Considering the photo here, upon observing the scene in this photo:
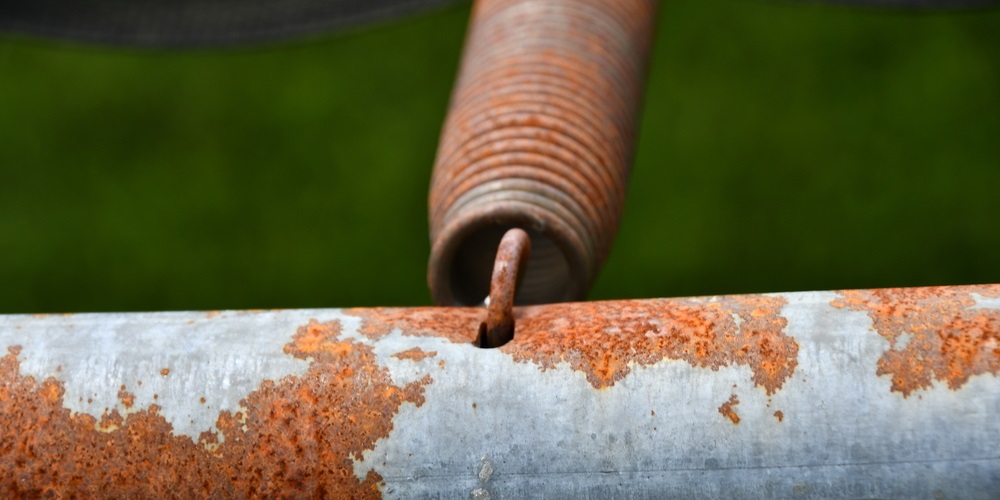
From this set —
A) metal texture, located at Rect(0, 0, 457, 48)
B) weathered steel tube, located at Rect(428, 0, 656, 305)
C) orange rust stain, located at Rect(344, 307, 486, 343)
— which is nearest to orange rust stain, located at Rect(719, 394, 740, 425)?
orange rust stain, located at Rect(344, 307, 486, 343)

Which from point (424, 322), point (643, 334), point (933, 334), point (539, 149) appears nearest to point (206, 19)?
point (539, 149)

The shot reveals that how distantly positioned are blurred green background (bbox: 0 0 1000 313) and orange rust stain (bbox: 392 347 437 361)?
2006 mm

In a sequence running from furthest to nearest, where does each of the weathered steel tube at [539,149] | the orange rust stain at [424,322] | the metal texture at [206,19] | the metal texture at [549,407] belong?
the metal texture at [206,19] → the weathered steel tube at [539,149] → the orange rust stain at [424,322] → the metal texture at [549,407]

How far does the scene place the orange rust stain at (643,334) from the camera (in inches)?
33.2

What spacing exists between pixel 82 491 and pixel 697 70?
2625mm

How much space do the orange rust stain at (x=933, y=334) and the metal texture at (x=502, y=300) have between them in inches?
10.4

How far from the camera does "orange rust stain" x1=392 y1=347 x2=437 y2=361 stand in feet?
2.87

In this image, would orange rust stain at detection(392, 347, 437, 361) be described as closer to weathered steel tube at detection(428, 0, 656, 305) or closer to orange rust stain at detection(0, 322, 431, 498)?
orange rust stain at detection(0, 322, 431, 498)

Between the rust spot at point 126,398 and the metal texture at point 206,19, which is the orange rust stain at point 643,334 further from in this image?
the metal texture at point 206,19

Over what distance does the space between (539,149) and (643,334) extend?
16.5 inches

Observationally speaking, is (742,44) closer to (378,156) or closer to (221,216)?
(378,156)

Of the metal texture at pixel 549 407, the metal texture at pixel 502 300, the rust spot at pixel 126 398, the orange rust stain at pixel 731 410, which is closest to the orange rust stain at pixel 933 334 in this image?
the metal texture at pixel 549 407

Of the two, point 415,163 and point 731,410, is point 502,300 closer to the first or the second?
point 731,410

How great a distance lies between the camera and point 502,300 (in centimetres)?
95
